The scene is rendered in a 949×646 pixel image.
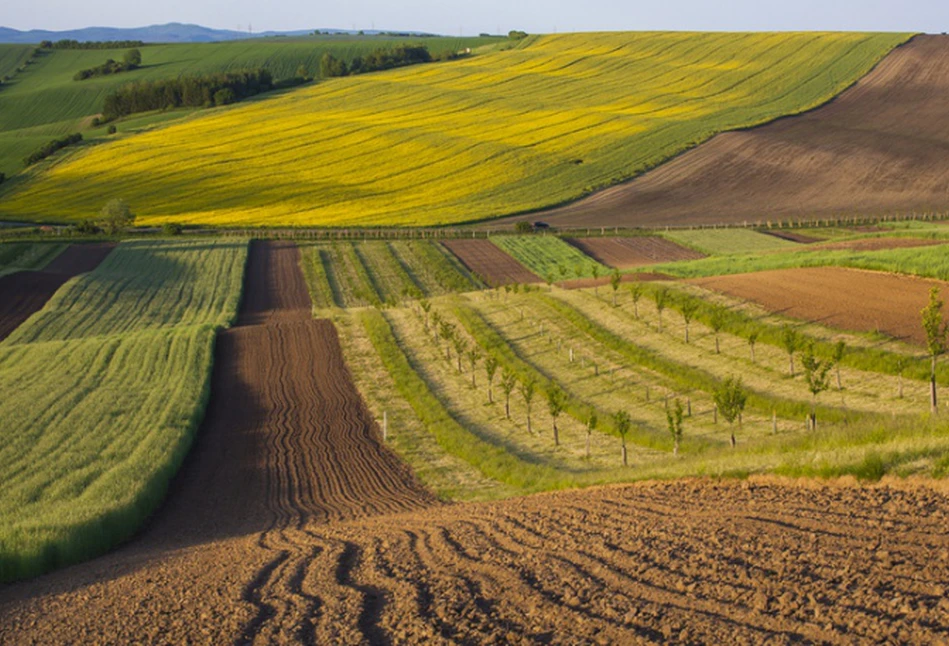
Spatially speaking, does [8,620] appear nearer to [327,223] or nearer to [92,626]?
[92,626]

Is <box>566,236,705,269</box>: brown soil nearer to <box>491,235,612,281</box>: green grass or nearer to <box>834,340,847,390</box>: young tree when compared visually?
<box>491,235,612,281</box>: green grass

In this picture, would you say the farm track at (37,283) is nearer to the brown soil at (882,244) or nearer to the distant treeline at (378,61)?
the brown soil at (882,244)

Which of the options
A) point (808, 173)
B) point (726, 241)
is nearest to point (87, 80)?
point (808, 173)

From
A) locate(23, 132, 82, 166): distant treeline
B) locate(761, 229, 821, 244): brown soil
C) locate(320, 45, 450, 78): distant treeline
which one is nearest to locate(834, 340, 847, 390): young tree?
locate(761, 229, 821, 244): brown soil

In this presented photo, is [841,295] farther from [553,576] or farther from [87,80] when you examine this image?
[87,80]

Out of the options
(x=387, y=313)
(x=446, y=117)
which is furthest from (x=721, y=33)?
(x=387, y=313)
